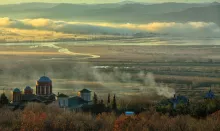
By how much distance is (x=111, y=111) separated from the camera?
20078 mm

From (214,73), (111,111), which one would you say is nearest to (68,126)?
(111,111)

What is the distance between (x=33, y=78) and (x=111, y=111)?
10321mm

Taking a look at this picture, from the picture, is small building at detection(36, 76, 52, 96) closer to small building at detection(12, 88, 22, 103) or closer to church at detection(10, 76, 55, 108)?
church at detection(10, 76, 55, 108)

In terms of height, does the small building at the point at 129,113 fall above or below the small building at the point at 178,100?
below

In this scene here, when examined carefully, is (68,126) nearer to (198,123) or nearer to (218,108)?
(198,123)

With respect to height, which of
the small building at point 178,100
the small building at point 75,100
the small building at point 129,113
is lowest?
the small building at point 75,100

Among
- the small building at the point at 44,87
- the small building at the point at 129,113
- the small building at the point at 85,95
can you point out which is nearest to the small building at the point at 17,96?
the small building at the point at 44,87

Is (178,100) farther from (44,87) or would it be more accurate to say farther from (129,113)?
(44,87)

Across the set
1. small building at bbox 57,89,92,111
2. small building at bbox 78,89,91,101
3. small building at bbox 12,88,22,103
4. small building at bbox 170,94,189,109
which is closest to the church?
small building at bbox 12,88,22,103

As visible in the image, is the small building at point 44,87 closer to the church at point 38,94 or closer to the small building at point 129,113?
the church at point 38,94

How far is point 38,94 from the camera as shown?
79.4 ft

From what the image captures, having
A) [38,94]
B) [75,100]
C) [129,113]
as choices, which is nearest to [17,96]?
[38,94]

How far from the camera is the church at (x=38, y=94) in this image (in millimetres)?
23375

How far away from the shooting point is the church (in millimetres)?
23375
